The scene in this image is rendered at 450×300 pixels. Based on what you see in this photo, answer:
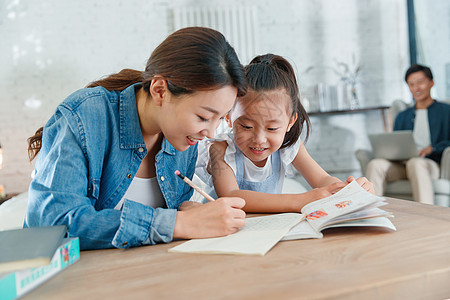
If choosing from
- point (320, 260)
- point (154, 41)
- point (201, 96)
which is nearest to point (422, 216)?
point (320, 260)

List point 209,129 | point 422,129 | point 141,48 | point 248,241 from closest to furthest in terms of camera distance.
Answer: point 248,241
point 209,129
point 422,129
point 141,48

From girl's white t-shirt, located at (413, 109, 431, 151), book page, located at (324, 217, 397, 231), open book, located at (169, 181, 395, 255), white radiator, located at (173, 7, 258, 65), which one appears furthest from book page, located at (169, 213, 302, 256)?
white radiator, located at (173, 7, 258, 65)

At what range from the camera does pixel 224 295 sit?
53cm

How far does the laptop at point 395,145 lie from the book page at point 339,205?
2.29m

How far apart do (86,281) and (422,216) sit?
28.8 inches

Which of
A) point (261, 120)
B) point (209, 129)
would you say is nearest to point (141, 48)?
point (261, 120)

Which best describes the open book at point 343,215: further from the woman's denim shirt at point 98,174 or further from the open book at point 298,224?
the woman's denim shirt at point 98,174

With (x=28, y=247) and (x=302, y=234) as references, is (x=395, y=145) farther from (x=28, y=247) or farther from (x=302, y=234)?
(x=28, y=247)

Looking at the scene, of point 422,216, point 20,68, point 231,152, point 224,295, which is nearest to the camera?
point 224,295

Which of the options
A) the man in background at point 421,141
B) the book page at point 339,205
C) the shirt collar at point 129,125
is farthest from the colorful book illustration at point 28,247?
the man in background at point 421,141

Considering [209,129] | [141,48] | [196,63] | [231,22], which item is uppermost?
[231,22]

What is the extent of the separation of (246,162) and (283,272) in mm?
874

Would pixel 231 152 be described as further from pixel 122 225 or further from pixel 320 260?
pixel 320 260

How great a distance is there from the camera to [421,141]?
12.2ft
